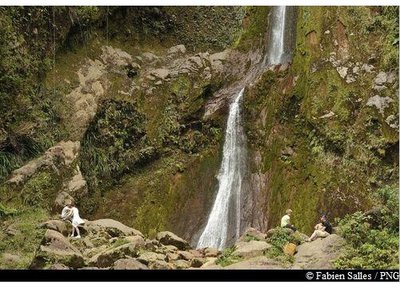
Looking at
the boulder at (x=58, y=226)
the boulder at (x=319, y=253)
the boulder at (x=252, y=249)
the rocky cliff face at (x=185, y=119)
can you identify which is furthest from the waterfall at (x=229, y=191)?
the boulder at (x=319, y=253)

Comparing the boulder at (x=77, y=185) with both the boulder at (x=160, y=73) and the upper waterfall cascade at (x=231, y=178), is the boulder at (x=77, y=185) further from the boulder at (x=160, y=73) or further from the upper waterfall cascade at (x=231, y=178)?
the boulder at (x=160, y=73)

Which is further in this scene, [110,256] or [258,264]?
A: [110,256]

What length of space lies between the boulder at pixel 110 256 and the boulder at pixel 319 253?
3.43m

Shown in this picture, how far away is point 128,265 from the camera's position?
9867 millimetres

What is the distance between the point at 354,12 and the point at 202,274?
1029 centimetres

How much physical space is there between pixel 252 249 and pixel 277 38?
10701mm

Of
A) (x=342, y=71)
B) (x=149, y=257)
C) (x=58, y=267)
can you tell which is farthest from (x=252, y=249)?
(x=342, y=71)

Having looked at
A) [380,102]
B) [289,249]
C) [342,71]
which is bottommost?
[289,249]

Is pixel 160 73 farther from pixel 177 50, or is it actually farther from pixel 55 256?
pixel 55 256

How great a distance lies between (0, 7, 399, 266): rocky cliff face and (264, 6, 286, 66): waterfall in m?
0.52

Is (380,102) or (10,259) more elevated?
(380,102)

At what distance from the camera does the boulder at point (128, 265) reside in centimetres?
980

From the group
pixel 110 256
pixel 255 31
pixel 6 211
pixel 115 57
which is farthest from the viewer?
pixel 255 31

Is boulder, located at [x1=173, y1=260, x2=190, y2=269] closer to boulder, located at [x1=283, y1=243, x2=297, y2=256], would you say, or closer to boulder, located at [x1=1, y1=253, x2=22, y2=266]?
boulder, located at [x1=283, y1=243, x2=297, y2=256]
